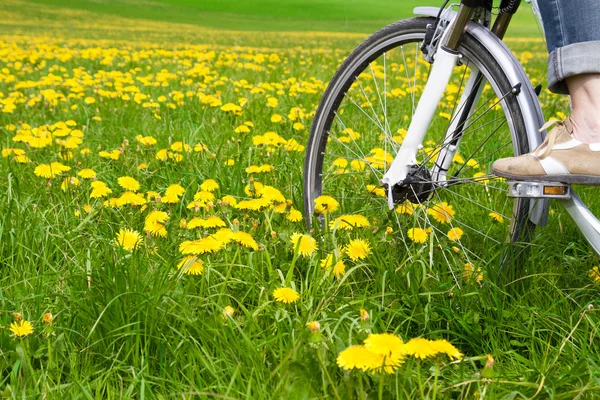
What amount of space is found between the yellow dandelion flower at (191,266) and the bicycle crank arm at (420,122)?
680mm

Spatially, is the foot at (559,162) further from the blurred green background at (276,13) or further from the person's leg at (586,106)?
the blurred green background at (276,13)

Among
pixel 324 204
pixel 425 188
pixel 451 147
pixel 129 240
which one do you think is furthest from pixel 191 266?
pixel 451 147

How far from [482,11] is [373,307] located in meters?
0.93

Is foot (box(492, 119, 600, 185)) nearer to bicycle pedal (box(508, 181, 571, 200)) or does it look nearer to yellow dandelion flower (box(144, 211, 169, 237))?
bicycle pedal (box(508, 181, 571, 200))

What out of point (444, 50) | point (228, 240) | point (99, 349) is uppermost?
point (444, 50)

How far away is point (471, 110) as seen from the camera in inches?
85.6

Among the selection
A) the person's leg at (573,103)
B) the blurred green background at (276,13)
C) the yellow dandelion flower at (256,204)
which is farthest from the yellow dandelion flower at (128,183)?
the blurred green background at (276,13)

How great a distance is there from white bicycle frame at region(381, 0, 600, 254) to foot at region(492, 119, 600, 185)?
0.05 meters

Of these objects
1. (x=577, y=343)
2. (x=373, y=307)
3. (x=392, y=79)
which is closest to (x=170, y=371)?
(x=373, y=307)

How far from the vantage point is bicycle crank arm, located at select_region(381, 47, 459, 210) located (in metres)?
2.07

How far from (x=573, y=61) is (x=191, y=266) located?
1.11 m

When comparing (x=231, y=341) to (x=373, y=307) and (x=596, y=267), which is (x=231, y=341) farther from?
(x=596, y=267)

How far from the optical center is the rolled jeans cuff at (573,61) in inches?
65.2

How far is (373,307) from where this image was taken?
1919mm
